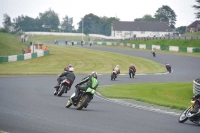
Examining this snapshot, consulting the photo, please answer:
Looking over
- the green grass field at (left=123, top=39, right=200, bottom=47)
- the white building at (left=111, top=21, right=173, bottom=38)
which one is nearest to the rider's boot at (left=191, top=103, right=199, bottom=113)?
the green grass field at (left=123, top=39, right=200, bottom=47)

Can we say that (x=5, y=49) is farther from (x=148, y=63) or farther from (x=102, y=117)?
(x=102, y=117)

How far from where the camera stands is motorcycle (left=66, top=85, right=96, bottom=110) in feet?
49.3

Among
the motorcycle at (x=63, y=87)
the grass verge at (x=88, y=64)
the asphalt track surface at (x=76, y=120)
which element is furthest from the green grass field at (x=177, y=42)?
the asphalt track surface at (x=76, y=120)

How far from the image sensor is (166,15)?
7564 inches

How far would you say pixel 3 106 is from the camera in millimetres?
14672

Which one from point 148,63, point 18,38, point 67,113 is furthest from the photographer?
point 18,38

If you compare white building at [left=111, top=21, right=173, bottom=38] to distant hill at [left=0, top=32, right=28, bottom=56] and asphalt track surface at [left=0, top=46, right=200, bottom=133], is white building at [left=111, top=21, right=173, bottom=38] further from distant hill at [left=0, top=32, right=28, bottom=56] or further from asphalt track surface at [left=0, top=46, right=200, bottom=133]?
asphalt track surface at [left=0, top=46, right=200, bottom=133]

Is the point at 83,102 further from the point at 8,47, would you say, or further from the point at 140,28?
the point at 140,28

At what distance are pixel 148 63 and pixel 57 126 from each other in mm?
46751

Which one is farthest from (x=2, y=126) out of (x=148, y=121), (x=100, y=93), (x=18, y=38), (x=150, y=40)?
(x=150, y=40)

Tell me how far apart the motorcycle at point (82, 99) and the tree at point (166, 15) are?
177 m

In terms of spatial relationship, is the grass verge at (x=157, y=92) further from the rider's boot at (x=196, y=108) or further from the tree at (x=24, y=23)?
the tree at (x=24, y=23)

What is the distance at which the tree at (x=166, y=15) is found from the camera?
18981 cm

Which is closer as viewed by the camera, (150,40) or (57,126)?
(57,126)
